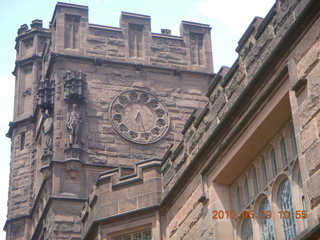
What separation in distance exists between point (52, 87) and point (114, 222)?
9834 mm

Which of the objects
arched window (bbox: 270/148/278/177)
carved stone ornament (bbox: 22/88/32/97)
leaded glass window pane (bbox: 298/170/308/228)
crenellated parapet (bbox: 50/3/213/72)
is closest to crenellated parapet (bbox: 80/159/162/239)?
arched window (bbox: 270/148/278/177)

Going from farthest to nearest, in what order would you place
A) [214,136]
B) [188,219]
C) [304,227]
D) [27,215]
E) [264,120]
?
1. [27,215]
2. [188,219]
3. [214,136]
4. [264,120]
5. [304,227]

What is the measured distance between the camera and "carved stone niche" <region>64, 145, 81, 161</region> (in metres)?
23.9

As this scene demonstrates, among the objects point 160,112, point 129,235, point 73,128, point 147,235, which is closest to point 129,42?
point 160,112

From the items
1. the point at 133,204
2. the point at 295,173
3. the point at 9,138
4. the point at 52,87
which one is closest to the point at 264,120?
the point at 295,173

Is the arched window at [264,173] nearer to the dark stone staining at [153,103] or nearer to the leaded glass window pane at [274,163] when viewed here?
the leaded glass window pane at [274,163]

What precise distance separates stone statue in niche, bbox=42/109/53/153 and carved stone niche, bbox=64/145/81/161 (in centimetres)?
117

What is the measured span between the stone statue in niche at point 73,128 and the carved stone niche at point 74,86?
0.48 metres

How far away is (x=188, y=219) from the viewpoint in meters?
15.5

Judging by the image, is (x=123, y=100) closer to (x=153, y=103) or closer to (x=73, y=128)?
(x=153, y=103)

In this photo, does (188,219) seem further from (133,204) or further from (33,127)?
(33,127)

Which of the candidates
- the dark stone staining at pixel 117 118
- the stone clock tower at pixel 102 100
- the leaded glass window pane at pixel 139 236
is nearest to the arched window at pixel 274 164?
the leaded glass window pane at pixel 139 236

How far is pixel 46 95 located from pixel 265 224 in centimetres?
1393
